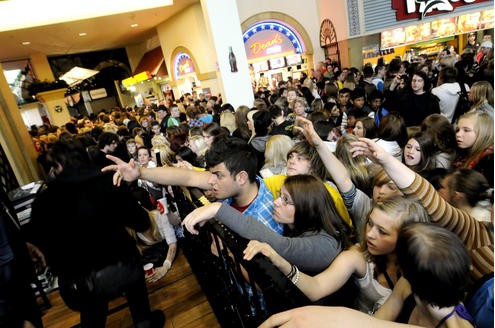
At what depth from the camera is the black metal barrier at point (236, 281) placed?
3.36ft

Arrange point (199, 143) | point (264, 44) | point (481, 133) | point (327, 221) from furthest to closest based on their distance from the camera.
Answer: point (264, 44) < point (199, 143) < point (481, 133) < point (327, 221)

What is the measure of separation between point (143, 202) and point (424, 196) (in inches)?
104

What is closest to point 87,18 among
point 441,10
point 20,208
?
point 20,208

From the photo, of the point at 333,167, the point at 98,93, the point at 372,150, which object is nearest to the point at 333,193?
the point at 333,167

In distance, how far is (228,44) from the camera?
280 inches

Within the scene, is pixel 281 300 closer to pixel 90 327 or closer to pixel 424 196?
pixel 424 196

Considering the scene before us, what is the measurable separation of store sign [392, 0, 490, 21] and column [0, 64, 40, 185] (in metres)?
12.1

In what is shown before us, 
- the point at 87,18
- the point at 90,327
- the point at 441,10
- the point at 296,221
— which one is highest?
the point at 87,18

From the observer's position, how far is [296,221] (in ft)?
5.43

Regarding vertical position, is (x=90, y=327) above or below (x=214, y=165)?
below

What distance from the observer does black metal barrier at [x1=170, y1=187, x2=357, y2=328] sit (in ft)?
3.37

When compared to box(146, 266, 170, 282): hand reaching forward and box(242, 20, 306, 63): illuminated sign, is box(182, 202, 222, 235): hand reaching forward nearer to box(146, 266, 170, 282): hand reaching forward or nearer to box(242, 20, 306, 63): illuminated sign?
box(146, 266, 170, 282): hand reaching forward

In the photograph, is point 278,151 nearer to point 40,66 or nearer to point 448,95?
point 448,95

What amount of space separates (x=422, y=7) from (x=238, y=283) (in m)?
12.2
